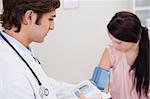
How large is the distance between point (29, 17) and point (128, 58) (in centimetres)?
87

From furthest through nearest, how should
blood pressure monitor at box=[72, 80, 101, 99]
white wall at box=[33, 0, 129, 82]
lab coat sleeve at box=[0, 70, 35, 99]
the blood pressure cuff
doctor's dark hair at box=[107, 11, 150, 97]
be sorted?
white wall at box=[33, 0, 129, 82]
doctor's dark hair at box=[107, 11, 150, 97]
the blood pressure cuff
blood pressure monitor at box=[72, 80, 101, 99]
lab coat sleeve at box=[0, 70, 35, 99]

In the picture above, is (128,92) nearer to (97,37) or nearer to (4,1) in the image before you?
(4,1)

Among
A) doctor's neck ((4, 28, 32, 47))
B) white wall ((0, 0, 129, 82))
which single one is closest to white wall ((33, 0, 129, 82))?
white wall ((0, 0, 129, 82))

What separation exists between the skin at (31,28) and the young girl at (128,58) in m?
0.61

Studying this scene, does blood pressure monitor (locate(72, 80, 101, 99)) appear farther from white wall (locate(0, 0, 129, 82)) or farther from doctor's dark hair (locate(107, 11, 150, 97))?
white wall (locate(0, 0, 129, 82))

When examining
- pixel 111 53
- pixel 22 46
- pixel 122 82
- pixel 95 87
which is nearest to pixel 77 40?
pixel 111 53

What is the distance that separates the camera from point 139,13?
103 inches

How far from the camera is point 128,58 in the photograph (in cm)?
174

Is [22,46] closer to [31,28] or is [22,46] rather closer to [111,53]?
[31,28]

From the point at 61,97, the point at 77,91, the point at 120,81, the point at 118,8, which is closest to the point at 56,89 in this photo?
the point at 61,97

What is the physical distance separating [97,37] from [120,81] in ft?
3.36

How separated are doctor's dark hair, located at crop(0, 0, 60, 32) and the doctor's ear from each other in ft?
0.03

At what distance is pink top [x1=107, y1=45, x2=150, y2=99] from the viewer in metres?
1.64

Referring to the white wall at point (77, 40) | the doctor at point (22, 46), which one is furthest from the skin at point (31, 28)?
the white wall at point (77, 40)
